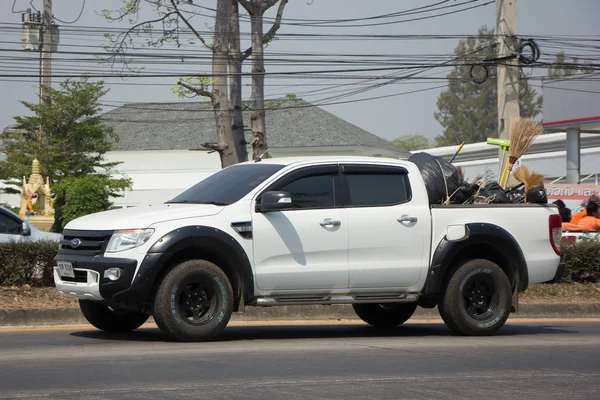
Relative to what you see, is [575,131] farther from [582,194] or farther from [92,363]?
[92,363]

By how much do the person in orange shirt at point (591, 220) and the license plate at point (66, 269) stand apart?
11912 millimetres

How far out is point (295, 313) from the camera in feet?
41.4

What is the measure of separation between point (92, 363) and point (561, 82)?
26664 millimetres

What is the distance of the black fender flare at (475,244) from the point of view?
33.3ft

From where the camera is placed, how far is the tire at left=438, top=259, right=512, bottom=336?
10.2 m

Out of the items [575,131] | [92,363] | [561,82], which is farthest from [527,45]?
[92,363]

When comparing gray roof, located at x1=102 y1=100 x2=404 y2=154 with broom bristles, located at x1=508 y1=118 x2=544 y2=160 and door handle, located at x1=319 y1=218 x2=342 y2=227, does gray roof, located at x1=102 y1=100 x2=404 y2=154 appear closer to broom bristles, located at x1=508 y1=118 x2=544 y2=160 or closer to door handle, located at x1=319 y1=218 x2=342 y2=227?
broom bristles, located at x1=508 y1=118 x2=544 y2=160

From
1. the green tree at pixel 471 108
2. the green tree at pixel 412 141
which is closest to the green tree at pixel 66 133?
the green tree at pixel 471 108

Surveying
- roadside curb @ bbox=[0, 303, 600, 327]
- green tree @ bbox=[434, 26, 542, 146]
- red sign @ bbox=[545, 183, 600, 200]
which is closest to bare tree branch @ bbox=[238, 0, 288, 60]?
red sign @ bbox=[545, 183, 600, 200]

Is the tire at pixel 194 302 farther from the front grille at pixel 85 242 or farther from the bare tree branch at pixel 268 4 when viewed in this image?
the bare tree branch at pixel 268 4

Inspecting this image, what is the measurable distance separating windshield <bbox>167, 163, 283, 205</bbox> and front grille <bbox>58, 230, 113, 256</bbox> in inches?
47.0

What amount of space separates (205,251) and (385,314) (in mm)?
3059

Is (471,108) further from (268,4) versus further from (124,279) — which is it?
(124,279)

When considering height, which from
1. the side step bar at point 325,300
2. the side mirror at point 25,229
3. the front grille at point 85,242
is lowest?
the side step bar at point 325,300
